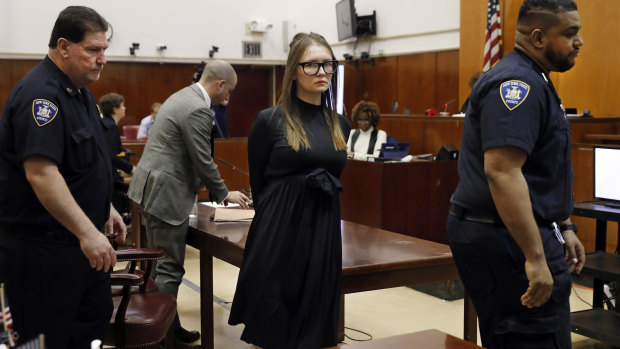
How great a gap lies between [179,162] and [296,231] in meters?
1.34

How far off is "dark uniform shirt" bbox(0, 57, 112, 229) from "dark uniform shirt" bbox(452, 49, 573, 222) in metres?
1.24

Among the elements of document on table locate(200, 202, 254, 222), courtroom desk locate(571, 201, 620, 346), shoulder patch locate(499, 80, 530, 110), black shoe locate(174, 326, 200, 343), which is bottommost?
black shoe locate(174, 326, 200, 343)

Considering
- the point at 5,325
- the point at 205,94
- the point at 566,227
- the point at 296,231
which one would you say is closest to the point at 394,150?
the point at 205,94

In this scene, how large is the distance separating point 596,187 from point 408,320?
143 centimetres

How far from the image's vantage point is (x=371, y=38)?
12.4 metres

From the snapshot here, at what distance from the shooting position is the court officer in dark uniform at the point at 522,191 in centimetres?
196

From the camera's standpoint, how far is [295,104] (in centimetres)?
271

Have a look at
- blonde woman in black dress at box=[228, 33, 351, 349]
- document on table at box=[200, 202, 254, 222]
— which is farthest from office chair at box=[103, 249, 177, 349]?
document on table at box=[200, 202, 254, 222]

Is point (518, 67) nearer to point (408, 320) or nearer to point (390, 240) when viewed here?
point (390, 240)

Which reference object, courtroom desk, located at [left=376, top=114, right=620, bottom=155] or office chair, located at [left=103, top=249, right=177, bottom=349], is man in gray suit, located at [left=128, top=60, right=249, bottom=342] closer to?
office chair, located at [left=103, top=249, right=177, bottom=349]

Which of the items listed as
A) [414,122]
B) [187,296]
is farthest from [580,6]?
[187,296]

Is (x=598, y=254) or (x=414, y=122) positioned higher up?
(x=414, y=122)

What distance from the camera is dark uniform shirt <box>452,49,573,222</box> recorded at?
197 cm

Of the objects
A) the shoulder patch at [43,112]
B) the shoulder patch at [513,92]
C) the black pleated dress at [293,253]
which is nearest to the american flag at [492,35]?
the black pleated dress at [293,253]
